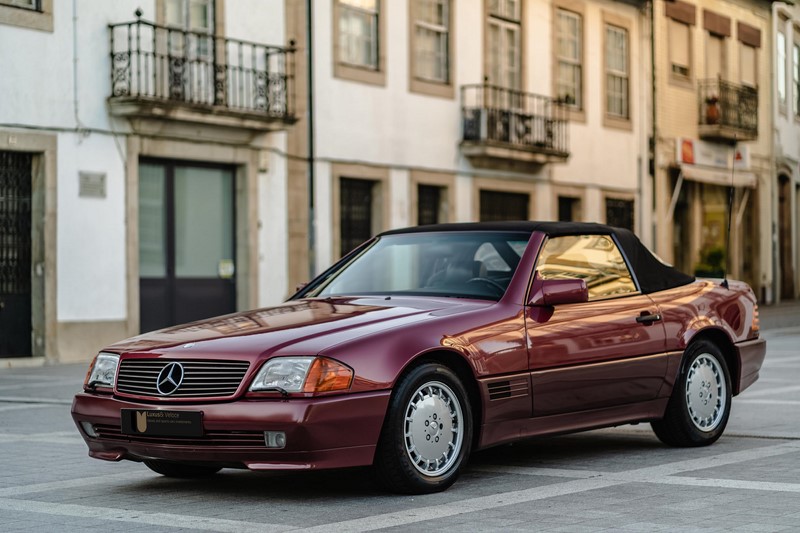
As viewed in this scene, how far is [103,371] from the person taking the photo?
7.83 meters

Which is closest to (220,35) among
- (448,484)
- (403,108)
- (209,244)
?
(209,244)

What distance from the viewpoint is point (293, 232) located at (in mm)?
24109

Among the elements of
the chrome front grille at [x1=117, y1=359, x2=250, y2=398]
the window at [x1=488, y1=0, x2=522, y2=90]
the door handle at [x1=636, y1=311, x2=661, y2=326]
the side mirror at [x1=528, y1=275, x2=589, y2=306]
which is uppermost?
the window at [x1=488, y1=0, x2=522, y2=90]

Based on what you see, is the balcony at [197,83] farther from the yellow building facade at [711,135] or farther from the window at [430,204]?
the yellow building facade at [711,135]

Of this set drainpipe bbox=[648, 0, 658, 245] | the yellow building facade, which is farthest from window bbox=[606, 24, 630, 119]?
the yellow building facade

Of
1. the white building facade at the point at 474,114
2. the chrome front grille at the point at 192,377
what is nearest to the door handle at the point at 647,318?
the chrome front grille at the point at 192,377

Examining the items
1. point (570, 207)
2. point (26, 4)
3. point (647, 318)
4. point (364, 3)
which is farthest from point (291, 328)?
point (570, 207)

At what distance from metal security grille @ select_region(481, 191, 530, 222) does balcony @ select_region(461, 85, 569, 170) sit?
2.00 ft

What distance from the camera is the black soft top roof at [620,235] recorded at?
29.3ft

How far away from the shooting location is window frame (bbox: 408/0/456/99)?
2653 centimetres

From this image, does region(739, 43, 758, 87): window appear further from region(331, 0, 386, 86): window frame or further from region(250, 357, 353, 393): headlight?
region(250, 357, 353, 393): headlight

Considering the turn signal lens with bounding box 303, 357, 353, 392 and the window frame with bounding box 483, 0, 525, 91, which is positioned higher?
the window frame with bounding box 483, 0, 525, 91

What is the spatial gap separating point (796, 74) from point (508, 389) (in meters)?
37.6

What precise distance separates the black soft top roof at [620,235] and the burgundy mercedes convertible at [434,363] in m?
0.02
